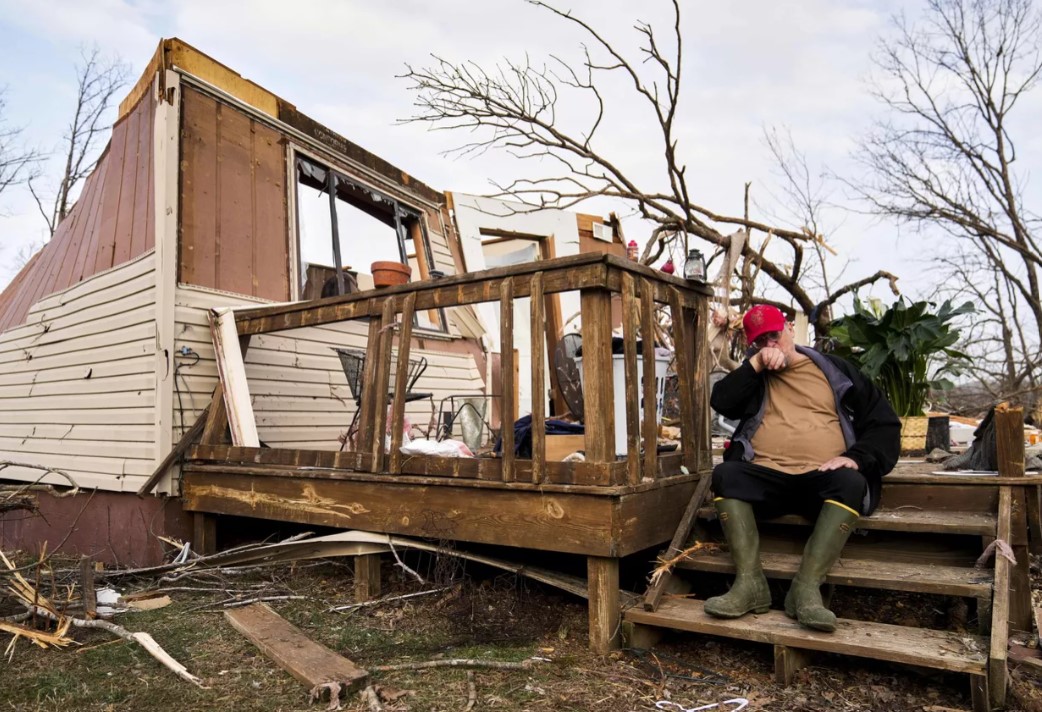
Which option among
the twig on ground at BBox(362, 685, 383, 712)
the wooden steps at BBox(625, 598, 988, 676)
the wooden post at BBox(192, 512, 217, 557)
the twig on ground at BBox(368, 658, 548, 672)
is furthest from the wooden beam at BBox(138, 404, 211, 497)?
the wooden steps at BBox(625, 598, 988, 676)

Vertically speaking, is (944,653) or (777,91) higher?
(777,91)

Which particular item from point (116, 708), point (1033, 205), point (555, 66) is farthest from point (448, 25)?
point (1033, 205)

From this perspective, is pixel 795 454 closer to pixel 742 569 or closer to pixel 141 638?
pixel 742 569

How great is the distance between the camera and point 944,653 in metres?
2.44

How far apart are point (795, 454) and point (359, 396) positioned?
3.08m

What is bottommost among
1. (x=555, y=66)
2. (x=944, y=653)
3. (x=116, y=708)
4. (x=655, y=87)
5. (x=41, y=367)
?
(x=116, y=708)

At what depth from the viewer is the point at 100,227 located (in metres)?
6.21

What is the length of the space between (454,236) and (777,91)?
6.70 m

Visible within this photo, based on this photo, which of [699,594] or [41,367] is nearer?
[699,594]

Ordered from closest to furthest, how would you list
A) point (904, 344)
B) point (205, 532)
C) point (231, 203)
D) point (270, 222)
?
point (904, 344) < point (205, 532) < point (231, 203) < point (270, 222)

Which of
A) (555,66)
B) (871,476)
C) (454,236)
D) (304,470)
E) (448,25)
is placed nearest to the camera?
(871,476)

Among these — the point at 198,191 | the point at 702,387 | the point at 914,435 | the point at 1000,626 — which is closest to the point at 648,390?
the point at 702,387

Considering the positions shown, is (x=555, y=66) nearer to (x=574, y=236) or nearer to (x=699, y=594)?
(x=574, y=236)

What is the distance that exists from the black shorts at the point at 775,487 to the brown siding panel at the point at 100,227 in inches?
181
